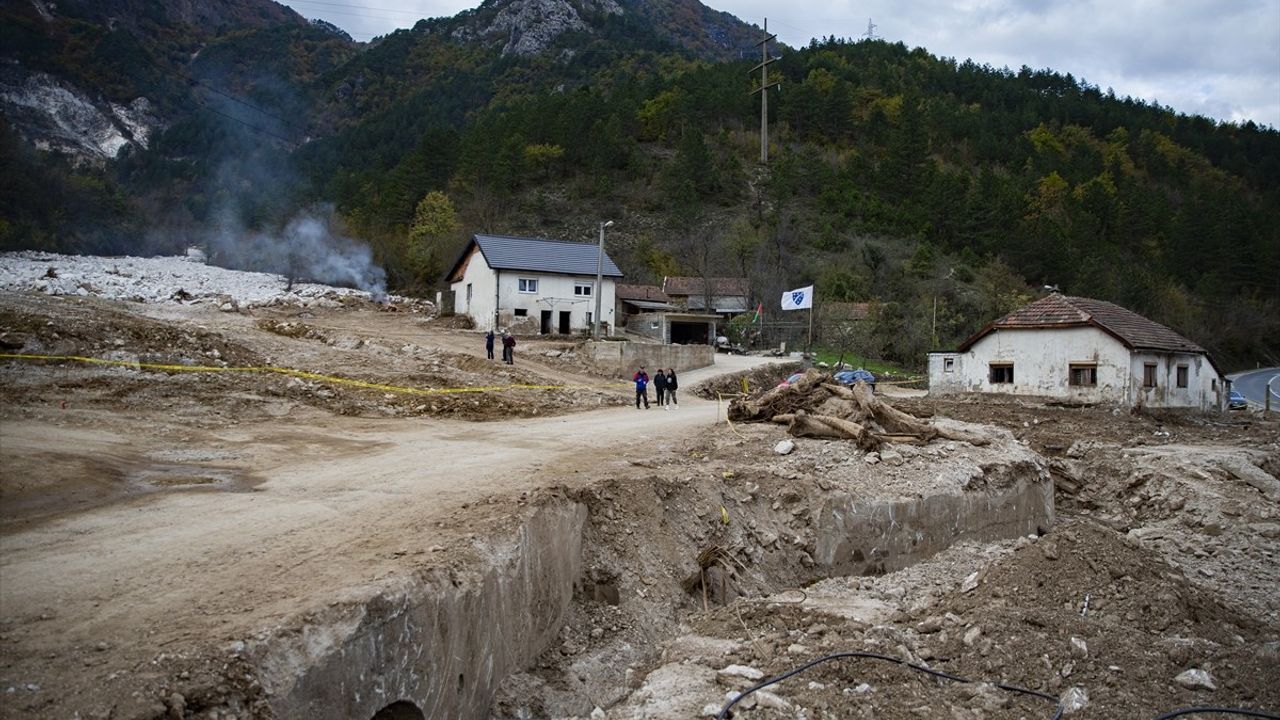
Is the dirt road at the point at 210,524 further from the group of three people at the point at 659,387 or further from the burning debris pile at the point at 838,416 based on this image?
the group of three people at the point at 659,387

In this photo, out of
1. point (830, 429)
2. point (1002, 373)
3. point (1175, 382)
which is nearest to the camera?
point (830, 429)

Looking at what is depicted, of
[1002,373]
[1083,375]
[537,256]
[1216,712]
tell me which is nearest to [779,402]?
[1216,712]

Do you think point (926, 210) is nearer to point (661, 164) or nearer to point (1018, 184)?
point (1018, 184)

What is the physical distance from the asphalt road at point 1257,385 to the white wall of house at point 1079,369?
645 inches

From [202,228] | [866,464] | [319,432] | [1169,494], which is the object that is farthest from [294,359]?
[202,228]

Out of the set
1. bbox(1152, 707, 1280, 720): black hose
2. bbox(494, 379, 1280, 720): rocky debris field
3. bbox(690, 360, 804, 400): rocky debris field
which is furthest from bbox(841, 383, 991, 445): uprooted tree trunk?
bbox(690, 360, 804, 400): rocky debris field

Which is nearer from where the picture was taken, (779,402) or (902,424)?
(902,424)

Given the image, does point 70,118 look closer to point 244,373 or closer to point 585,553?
point 244,373

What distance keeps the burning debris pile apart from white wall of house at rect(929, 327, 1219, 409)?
12.5m

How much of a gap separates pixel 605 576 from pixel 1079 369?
2401cm

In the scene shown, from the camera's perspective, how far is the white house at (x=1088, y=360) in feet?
86.7

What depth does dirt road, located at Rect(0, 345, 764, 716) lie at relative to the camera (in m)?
5.35

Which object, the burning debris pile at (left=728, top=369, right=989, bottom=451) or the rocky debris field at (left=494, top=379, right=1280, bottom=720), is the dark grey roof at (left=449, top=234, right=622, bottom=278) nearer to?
the burning debris pile at (left=728, top=369, right=989, bottom=451)

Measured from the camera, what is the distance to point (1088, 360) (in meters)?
27.1
